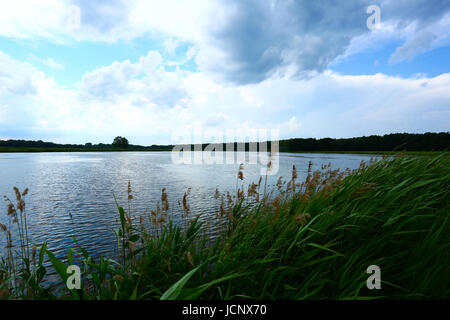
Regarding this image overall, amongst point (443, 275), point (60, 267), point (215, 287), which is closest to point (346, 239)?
point (443, 275)

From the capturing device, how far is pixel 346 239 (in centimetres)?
341

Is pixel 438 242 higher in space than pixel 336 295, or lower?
higher

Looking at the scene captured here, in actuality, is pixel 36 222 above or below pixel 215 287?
below
